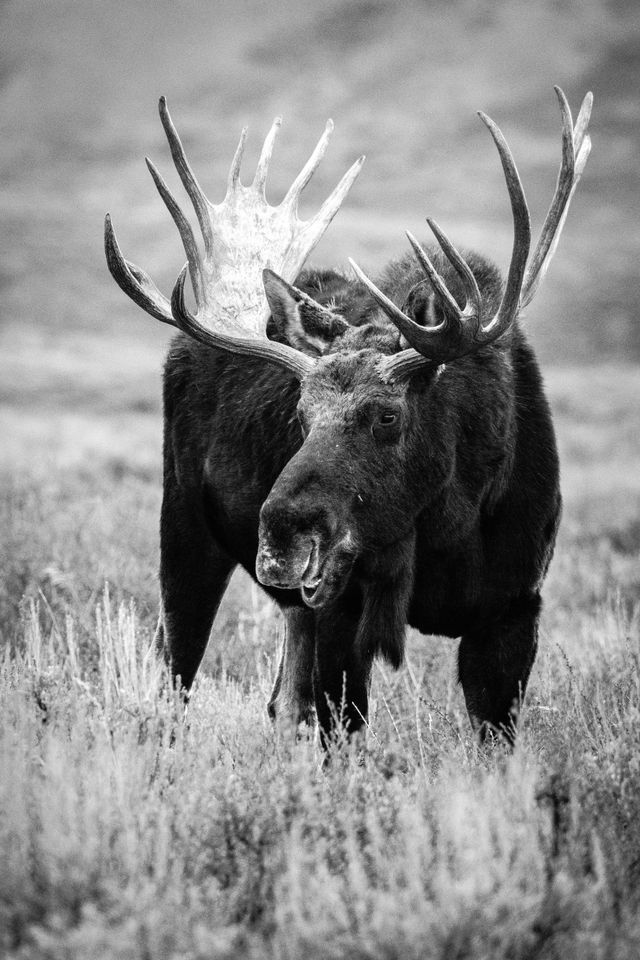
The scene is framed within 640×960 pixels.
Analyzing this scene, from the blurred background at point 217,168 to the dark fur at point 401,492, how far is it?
2373mm

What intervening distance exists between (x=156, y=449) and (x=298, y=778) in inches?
749

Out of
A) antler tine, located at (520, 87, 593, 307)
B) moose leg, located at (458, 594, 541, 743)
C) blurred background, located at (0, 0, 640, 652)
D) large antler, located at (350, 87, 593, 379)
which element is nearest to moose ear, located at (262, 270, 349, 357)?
large antler, located at (350, 87, 593, 379)

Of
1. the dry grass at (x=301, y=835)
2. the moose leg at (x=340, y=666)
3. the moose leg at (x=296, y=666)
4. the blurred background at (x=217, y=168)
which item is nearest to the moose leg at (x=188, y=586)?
the dry grass at (x=301, y=835)

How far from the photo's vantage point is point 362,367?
3.99 m

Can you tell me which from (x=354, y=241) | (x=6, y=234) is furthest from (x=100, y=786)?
(x=6, y=234)

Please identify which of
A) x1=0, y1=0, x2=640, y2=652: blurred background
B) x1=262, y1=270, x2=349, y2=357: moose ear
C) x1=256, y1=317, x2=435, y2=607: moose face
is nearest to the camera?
x1=256, y1=317, x2=435, y2=607: moose face

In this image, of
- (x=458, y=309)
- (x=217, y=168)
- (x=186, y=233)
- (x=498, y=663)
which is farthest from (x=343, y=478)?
(x=217, y=168)

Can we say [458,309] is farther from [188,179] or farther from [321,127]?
[321,127]

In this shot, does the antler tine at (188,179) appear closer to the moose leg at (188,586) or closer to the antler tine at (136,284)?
the antler tine at (136,284)

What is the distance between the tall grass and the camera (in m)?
2.29

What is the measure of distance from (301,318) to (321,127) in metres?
143

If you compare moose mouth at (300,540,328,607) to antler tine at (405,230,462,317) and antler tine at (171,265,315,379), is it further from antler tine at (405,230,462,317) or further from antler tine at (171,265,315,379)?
antler tine at (405,230,462,317)

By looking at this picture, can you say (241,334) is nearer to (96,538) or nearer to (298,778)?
(298,778)

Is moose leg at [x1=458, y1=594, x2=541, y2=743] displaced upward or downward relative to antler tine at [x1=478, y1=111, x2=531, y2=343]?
downward
